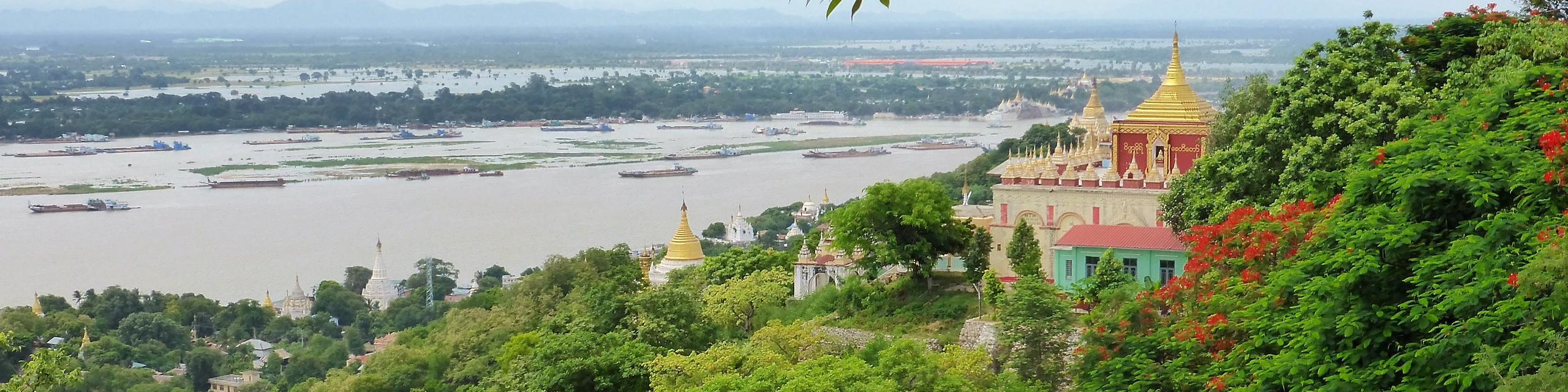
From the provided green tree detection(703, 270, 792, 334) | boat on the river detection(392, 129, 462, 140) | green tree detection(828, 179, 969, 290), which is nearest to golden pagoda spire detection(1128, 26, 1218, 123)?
green tree detection(828, 179, 969, 290)

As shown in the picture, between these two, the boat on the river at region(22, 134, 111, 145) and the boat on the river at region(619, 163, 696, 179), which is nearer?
the boat on the river at region(619, 163, 696, 179)

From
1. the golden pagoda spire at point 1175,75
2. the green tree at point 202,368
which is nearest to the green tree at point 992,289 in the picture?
the golden pagoda spire at point 1175,75

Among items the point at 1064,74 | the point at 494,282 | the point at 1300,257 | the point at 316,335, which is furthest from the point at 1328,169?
the point at 1064,74

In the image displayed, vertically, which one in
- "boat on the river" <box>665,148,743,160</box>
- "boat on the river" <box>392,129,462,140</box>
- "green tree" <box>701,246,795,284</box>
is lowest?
"boat on the river" <box>392,129,462,140</box>

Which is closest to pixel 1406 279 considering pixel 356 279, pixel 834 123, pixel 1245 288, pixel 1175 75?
pixel 1245 288

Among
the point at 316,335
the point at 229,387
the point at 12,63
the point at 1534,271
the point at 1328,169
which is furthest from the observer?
the point at 12,63

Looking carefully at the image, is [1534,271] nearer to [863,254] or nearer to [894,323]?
[894,323]

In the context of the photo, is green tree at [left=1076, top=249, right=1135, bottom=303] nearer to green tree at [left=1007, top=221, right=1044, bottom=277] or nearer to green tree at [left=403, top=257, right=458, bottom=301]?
green tree at [left=1007, top=221, right=1044, bottom=277]
